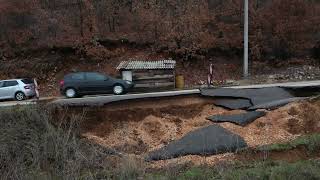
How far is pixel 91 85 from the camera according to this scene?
1068 inches

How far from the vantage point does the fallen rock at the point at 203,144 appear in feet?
41.1

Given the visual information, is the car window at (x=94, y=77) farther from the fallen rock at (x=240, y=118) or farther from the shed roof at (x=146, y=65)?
the fallen rock at (x=240, y=118)

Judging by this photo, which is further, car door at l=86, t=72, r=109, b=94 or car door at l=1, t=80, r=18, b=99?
car door at l=1, t=80, r=18, b=99

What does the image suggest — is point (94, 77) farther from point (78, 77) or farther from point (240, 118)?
point (240, 118)

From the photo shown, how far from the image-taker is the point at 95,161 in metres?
12.6

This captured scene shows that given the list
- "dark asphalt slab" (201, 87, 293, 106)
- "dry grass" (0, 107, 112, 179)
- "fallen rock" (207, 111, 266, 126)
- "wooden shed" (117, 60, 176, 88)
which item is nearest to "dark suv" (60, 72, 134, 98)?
"wooden shed" (117, 60, 176, 88)

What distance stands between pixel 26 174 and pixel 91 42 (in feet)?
79.5

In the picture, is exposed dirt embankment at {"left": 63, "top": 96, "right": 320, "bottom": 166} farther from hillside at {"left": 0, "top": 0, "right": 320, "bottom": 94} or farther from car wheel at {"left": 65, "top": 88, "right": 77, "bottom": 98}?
hillside at {"left": 0, "top": 0, "right": 320, "bottom": 94}

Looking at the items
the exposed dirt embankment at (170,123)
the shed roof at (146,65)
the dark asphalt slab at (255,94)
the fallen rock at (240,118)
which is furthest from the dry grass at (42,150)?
the shed roof at (146,65)

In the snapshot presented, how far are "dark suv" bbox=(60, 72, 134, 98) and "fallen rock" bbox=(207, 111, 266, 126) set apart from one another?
1310 centimetres

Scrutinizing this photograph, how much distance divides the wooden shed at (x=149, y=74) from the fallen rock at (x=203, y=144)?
16635 millimetres

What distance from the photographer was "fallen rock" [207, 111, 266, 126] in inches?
554

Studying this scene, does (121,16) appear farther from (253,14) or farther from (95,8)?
(253,14)

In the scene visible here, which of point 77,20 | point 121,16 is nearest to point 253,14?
point 121,16
